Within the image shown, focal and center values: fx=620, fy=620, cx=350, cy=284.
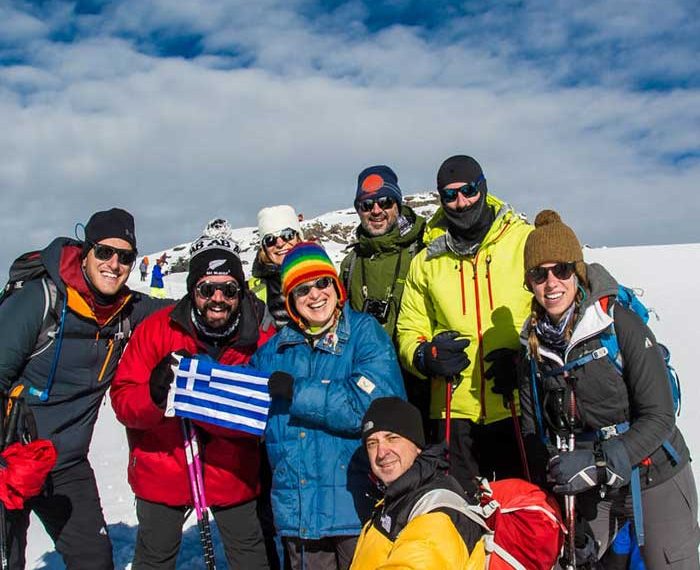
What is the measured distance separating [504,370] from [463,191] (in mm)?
1198

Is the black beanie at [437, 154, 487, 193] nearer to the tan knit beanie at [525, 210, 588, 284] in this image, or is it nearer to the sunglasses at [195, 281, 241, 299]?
the tan knit beanie at [525, 210, 588, 284]

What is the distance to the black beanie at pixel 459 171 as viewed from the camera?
413 cm

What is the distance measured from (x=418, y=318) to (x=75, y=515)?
2653 mm

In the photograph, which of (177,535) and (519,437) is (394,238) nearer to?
(519,437)

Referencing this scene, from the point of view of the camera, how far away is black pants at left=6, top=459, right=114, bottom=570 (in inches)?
161

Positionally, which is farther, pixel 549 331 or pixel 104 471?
pixel 104 471

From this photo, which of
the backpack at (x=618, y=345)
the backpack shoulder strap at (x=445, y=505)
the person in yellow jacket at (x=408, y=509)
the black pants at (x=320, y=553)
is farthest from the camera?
the black pants at (x=320, y=553)

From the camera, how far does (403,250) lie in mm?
4910

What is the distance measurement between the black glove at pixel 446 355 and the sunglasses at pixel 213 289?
1.31 meters

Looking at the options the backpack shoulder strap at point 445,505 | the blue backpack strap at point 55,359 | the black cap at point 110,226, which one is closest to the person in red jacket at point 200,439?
the blue backpack strap at point 55,359

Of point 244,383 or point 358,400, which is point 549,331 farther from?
point 244,383

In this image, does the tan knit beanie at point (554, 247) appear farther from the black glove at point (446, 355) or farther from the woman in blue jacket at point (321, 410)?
the woman in blue jacket at point (321, 410)

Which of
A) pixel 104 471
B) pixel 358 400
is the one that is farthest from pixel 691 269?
pixel 358 400

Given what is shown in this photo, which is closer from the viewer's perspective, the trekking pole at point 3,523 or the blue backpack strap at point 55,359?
the trekking pole at point 3,523
